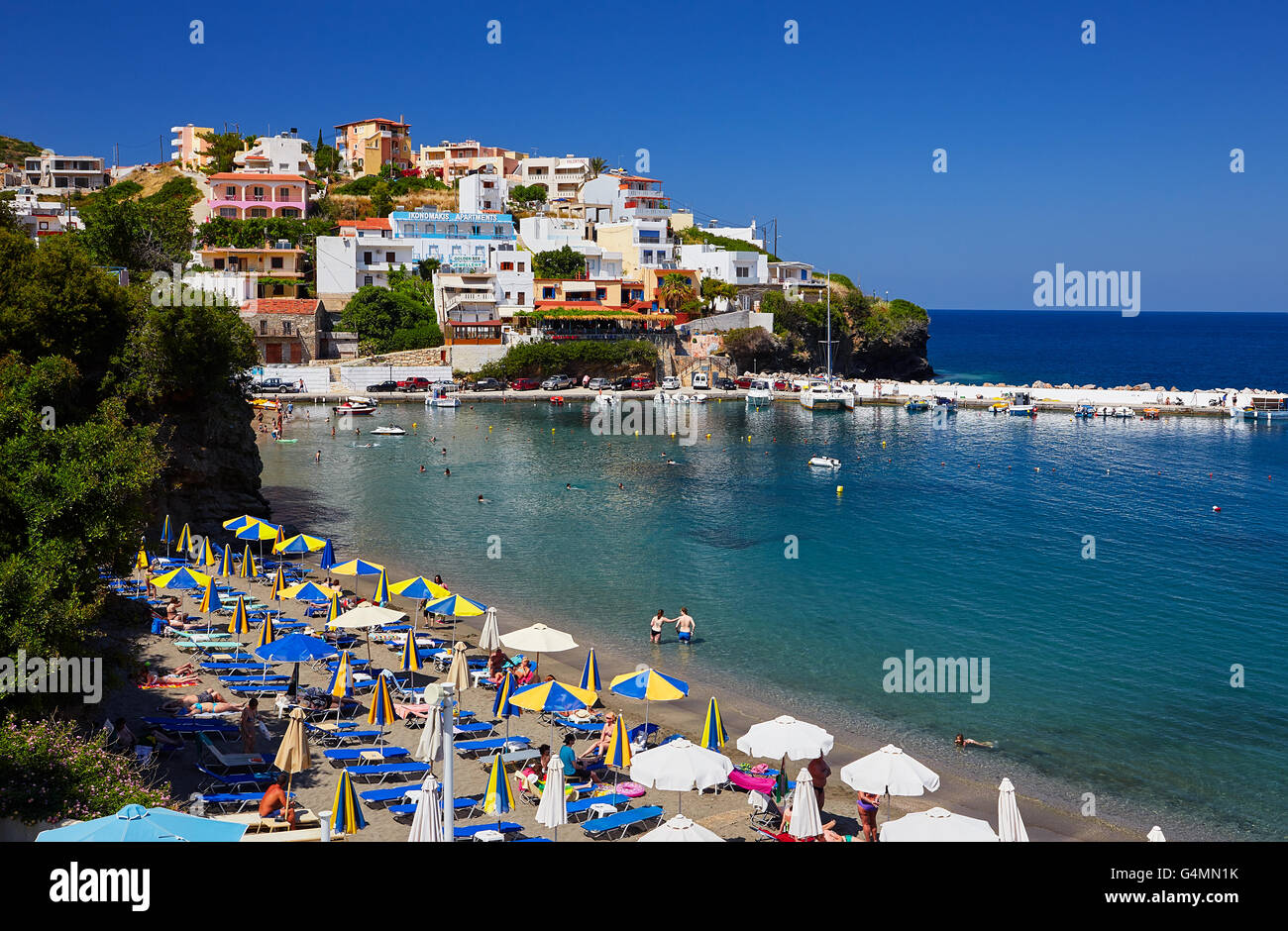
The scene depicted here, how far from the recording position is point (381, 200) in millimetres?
→ 95750

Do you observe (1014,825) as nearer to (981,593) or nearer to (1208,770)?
(1208,770)

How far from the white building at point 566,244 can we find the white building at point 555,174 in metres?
23.9

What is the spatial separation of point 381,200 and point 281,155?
17.5 metres

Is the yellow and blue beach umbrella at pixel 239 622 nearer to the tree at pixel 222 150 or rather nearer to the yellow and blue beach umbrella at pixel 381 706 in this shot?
the yellow and blue beach umbrella at pixel 381 706

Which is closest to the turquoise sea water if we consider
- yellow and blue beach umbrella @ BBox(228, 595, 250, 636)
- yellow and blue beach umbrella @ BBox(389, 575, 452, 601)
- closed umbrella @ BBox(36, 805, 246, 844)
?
yellow and blue beach umbrella @ BBox(389, 575, 452, 601)

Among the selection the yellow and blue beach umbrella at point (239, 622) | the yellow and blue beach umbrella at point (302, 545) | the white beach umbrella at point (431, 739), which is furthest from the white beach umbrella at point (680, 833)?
the yellow and blue beach umbrella at point (302, 545)

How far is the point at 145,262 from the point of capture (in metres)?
42.7

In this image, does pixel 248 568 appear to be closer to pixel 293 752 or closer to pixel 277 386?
pixel 293 752

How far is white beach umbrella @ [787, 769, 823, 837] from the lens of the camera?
11.6 m

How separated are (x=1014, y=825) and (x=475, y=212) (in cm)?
8137

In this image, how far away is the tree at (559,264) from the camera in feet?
273

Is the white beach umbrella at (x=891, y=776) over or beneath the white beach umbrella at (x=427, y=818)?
beneath

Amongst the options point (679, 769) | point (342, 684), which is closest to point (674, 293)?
point (342, 684)
